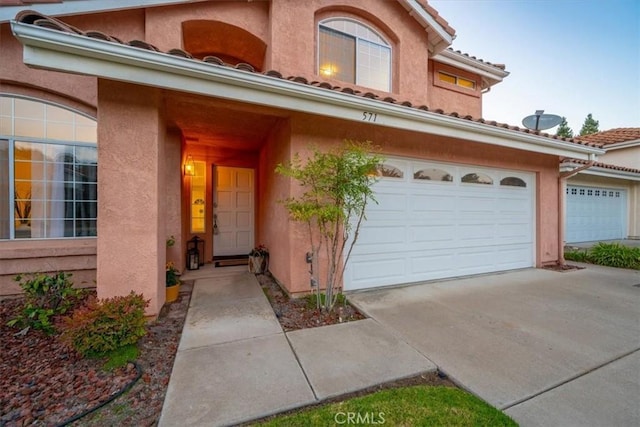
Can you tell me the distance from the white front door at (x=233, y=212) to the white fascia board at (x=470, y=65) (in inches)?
272

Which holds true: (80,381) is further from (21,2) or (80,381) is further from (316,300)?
(21,2)

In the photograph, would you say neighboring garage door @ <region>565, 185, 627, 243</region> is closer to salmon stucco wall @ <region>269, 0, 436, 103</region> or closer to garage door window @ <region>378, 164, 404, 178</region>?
salmon stucco wall @ <region>269, 0, 436, 103</region>

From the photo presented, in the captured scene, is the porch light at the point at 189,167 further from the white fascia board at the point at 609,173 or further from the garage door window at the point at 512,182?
the white fascia board at the point at 609,173

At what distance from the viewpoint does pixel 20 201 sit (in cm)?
488

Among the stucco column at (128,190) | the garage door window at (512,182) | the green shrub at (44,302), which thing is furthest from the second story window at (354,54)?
the green shrub at (44,302)

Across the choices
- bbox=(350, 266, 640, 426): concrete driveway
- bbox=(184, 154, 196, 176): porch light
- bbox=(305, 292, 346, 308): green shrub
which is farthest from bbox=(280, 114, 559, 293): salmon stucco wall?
bbox=(184, 154, 196, 176): porch light

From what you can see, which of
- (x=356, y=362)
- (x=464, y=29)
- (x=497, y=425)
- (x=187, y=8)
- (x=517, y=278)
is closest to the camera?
(x=497, y=425)

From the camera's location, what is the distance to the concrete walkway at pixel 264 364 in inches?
85.0

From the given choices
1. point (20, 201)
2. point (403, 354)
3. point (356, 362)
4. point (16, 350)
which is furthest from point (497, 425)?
point (20, 201)

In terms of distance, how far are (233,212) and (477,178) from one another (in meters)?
6.60

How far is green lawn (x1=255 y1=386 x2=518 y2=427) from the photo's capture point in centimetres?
198

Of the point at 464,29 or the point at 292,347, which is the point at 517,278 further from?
the point at 464,29

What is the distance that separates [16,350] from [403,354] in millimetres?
4530

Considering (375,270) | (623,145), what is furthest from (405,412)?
(623,145)
